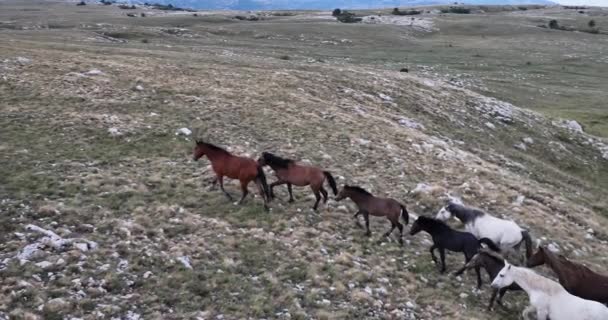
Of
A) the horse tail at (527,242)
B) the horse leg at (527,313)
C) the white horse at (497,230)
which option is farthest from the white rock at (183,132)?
the horse leg at (527,313)

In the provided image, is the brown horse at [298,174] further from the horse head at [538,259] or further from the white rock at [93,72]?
the white rock at [93,72]

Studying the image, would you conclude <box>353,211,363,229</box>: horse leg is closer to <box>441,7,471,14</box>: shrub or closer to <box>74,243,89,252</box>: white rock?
<box>74,243,89,252</box>: white rock

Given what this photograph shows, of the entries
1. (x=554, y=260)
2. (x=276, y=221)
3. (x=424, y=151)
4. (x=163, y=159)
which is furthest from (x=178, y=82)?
(x=554, y=260)

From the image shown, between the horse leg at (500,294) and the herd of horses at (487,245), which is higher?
the herd of horses at (487,245)

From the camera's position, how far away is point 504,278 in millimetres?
10320

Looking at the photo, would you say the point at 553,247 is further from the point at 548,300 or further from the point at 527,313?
the point at 548,300

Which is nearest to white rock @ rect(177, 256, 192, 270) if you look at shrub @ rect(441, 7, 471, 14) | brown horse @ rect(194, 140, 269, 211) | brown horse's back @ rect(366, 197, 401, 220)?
brown horse @ rect(194, 140, 269, 211)

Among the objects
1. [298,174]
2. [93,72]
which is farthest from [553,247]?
[93,72]

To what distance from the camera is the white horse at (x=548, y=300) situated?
9250mm

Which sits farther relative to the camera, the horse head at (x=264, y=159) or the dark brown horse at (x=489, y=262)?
the horse head at (x=264, y=159)

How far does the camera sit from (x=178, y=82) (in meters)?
24.2

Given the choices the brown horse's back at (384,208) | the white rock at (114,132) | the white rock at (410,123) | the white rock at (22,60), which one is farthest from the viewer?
the white rock at (410,123)

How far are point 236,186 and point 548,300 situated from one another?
843 cm

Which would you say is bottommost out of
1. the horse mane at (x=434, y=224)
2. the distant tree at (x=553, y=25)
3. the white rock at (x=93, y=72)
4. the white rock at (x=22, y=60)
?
the horse mane at (x=434, y=224)
